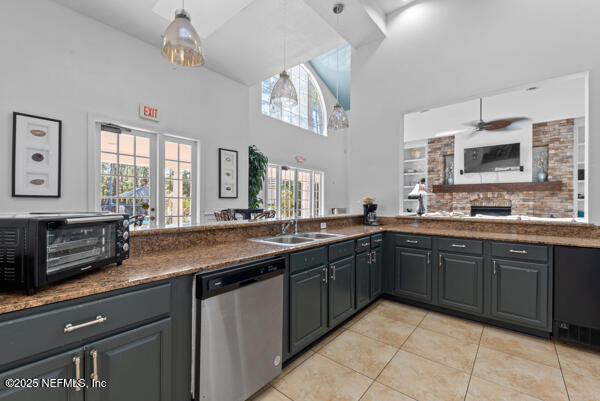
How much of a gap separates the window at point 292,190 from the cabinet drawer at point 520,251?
3785mm

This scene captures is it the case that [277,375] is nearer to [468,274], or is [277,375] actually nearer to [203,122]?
[468,274]

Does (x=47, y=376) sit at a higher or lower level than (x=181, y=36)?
lower

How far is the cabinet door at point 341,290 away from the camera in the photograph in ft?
7.25

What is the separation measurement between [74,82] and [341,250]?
3.43 m

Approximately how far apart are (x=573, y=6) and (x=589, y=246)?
2.34m

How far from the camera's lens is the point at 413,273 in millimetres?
2854

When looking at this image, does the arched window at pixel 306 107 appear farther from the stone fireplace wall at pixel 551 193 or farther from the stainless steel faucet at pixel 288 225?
the stone fireplace wall at pixel 551 193

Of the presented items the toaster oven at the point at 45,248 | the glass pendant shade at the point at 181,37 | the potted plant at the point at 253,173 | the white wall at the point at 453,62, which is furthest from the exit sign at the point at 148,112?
the white wall at the point at 453,62

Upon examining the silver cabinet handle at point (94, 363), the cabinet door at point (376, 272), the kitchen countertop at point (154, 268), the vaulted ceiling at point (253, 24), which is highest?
the vaulted ceiling at point (253, 24)

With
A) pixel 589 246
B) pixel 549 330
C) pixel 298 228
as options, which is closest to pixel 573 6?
pixel 589 246

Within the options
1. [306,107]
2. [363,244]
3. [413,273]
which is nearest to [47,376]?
[363,244]

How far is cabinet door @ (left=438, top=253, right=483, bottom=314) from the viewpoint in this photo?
249 cm

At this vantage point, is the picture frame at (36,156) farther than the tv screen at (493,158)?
No

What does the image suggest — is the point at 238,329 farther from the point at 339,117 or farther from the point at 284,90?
the point at 339,117
